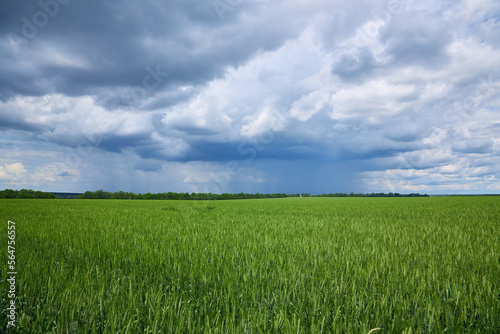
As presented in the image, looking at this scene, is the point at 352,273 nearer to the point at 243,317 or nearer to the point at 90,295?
the point at 243,317

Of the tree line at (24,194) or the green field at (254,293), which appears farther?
the tree line at (24,194)

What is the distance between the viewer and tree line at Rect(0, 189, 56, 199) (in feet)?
190

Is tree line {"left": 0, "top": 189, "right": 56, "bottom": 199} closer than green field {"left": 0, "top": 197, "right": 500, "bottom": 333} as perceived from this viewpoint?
No

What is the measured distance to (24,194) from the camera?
60781 millimetres

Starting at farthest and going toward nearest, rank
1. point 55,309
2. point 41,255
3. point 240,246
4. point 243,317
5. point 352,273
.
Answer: point 240,246
point 41,255
point 352,273
point 55,309
point 243,317

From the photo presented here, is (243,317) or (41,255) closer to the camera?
(243,317)

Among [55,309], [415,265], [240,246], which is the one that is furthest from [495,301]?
[55,309]

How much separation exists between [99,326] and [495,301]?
3895 millimetres

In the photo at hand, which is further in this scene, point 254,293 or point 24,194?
point 24,194

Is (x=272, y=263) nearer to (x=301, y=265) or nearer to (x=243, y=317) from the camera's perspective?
(x=301, y=265)

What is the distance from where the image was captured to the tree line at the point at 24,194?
5780cm

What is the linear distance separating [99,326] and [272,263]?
2.42m

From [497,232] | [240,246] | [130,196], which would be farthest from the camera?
[130,196]

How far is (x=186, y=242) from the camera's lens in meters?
5.57
